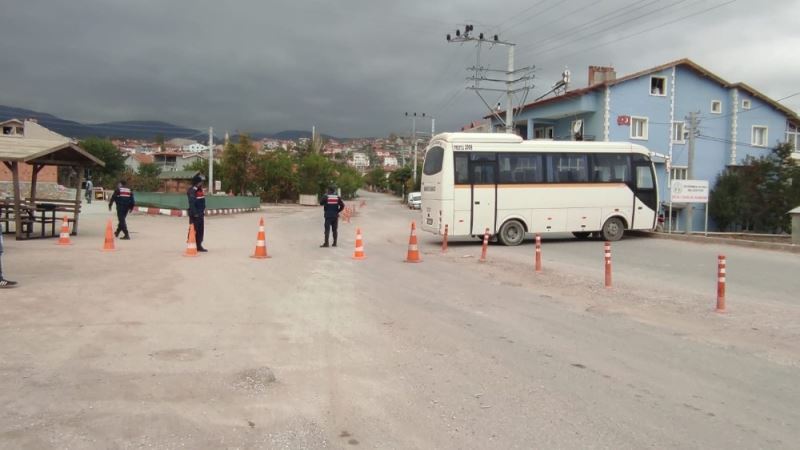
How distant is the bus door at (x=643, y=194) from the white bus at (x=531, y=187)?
0.03 m

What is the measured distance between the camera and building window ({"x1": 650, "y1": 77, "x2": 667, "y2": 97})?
136 feet

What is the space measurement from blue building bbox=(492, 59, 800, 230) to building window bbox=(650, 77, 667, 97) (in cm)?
6

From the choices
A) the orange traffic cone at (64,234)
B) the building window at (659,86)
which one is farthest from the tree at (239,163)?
the orange traffic cone at (64,234)

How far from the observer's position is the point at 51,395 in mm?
4836

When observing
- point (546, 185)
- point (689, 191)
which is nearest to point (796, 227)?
point (689, 191)

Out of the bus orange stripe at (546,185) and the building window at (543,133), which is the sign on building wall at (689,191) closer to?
the bus orange stripe at (546,185)

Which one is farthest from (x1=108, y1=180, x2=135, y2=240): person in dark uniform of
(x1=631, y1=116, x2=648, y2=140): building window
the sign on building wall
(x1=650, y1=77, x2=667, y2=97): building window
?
(x1=650, y1=77, x2=667, y2=97): building window

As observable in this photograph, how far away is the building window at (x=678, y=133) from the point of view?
4191 cm

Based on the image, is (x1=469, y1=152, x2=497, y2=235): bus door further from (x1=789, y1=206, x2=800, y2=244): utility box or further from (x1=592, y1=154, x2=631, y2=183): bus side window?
(x1=789, y1=206, x2=800, y2=244): utility box

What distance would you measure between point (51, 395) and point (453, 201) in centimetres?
1535

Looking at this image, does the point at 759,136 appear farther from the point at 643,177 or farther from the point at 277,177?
the point at 277,177

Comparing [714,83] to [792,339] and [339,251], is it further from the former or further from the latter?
[792,339]

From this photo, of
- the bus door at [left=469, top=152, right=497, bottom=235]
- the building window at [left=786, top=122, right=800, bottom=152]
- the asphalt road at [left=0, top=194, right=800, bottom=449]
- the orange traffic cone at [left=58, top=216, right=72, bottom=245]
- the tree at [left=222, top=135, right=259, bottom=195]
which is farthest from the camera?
the tree at [left=222, top=135, right=259, bottom=195]

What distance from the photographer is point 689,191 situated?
2441 centimetres
